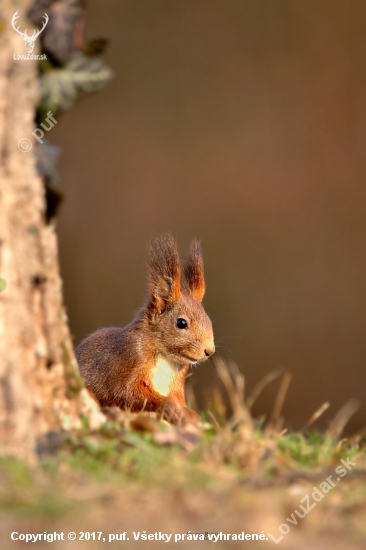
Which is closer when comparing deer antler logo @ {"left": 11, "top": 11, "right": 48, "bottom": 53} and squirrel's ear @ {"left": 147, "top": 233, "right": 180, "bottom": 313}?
deer antler logo @ {"left": 11, "top": 11, "right": 48, "bottom": 53}

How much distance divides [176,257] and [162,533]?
86.4 inches

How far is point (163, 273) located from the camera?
12.7 feet

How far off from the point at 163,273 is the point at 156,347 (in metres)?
0.38

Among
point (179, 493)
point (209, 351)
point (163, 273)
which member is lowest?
point (179, 493)

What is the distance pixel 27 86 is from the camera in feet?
7.34

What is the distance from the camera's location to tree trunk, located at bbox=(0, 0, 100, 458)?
85.1 inches

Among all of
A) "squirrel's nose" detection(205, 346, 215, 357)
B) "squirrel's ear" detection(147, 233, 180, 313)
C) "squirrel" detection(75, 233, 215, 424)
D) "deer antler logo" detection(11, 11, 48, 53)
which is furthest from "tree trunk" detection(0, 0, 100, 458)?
"squirrel's nose" detection(205, 346, 215, 357)

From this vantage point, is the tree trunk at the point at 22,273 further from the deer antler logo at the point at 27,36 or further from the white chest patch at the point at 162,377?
the white chest patch at the point at 162,377

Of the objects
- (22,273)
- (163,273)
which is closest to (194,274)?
(163,273)

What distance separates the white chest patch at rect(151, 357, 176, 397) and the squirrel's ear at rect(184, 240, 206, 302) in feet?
1.54

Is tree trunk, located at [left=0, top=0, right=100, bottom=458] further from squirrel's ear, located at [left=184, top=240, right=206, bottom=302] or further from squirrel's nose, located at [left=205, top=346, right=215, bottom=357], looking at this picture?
squirrel's ear, located at [left=184, top=240, right=206, bottom=302]

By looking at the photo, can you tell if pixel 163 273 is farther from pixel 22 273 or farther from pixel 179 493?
pixel 179 493

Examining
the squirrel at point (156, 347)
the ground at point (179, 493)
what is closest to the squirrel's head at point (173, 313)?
the squirrel at point (156, 347)

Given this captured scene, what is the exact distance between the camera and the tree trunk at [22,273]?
85.1 inches
